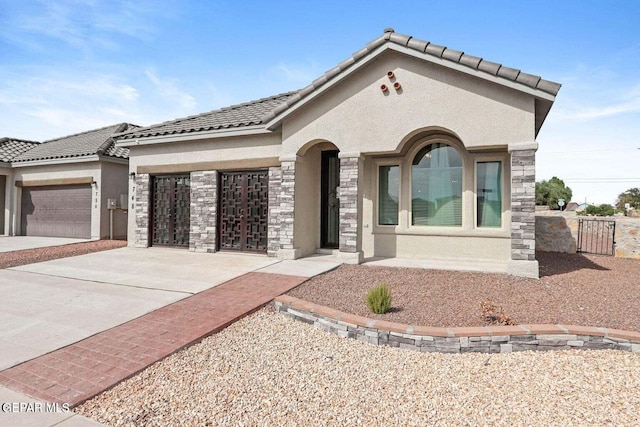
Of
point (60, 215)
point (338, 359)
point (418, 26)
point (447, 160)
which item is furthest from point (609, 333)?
point (60, 215)

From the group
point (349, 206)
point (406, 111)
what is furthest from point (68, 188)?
point (406, 111)

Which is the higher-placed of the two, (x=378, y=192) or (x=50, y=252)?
(x=378, y=192)

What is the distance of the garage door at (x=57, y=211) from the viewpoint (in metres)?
15.4

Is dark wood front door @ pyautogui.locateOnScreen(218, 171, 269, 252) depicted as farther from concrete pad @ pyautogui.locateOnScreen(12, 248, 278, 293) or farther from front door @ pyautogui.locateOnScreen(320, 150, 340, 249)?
front door @ pyautogui.locateOnScreen(320, 150, 340, 249)

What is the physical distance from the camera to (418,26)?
378 inches

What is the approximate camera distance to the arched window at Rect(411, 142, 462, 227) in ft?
31.2

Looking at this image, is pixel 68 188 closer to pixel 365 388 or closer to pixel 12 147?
pixel 12 147

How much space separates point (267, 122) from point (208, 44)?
330 cm

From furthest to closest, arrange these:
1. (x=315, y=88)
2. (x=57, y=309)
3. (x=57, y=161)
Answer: (x=57, y=161) < (x=315, y=88) < (x=57, y=309)

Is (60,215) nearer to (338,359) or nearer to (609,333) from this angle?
(338,359)

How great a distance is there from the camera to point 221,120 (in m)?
11.4

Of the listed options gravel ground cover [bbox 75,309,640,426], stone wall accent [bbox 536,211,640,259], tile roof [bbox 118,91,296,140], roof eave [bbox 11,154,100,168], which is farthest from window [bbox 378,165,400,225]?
roof eave [bbox 11,154,100,168]

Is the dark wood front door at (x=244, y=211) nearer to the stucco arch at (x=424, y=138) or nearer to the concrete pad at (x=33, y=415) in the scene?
the stucco arch at (x=424, y=138)

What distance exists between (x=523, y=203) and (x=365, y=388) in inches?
242
